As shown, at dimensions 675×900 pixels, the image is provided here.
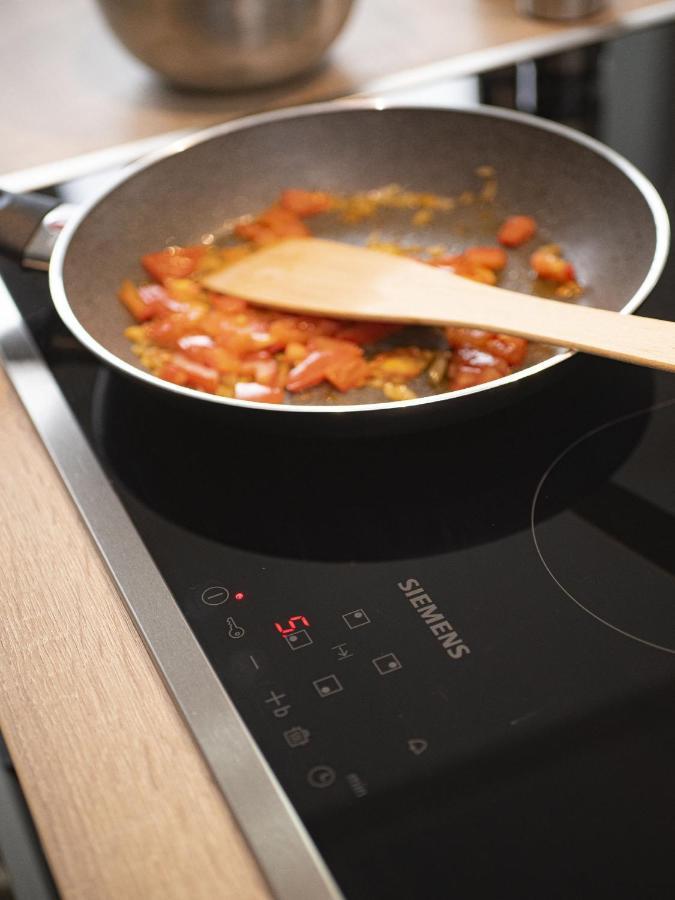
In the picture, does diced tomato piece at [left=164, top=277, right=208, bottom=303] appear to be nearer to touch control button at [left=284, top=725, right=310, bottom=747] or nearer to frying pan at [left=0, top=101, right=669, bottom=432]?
frying pan at [left=0, top=101, right=669, bottom=432]

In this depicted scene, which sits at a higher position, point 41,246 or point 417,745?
point 41,246

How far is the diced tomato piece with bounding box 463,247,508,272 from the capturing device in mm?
953

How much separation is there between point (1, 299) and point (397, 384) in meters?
0.38

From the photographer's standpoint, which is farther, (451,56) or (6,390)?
(451,56)

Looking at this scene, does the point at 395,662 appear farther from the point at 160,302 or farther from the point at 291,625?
the point at 160,302

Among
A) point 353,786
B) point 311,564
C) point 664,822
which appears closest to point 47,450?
point 311,564

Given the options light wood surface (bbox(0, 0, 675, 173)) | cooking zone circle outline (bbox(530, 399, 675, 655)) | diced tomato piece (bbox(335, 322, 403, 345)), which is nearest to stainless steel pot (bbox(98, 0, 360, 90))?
light wood surface (bbox(0, 0, 675, 173))

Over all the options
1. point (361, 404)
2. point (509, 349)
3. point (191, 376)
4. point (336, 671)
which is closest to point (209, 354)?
point (191, 376)

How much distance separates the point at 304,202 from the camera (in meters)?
1.04

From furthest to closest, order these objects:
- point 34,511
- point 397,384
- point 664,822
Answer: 1. point 397,384
2. point 34,511
3. point 664,822

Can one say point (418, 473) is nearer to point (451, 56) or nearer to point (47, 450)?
point (47, 450)

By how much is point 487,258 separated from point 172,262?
29 cm

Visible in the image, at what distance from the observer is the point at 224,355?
870 mm

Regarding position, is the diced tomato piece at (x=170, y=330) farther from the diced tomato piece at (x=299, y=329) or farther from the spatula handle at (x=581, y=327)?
the spatula handle at (x=581, y=327)
